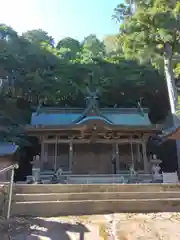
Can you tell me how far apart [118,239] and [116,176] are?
9.51 m

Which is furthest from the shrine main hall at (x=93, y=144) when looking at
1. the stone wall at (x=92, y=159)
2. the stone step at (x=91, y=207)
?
the stone step at (x=91, y=207)

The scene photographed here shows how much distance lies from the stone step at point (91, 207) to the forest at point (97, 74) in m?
11.5

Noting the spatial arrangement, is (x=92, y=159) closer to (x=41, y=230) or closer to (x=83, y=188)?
(x=83, y=188)

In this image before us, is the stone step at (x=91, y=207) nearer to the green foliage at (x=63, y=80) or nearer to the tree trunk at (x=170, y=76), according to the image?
the tree trunk at (x=170, y=76)

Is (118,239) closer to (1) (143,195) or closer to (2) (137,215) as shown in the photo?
(2) (137,215)

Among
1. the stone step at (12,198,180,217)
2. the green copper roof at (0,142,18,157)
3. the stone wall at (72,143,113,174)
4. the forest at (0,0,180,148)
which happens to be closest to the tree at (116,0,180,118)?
the forest at (0,0,180,148)

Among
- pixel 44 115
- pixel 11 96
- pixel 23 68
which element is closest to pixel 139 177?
pixel 44 115

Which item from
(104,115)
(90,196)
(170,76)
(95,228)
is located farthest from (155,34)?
(95,228)

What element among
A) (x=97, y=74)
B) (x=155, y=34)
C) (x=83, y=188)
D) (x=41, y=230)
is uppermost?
(x=97, y=74)

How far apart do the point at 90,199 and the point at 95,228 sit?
1.20 metres

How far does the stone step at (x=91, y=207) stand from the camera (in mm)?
4559

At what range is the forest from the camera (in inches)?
635

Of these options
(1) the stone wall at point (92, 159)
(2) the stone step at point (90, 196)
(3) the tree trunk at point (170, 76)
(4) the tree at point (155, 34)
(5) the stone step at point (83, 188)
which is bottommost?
(2) the stone step at point (90, 196)

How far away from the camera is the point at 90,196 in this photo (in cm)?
508
